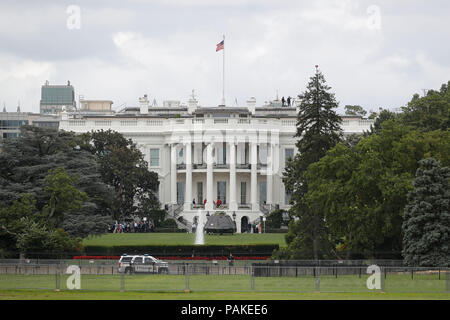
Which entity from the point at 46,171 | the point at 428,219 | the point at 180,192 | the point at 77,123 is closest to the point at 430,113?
the point at 428,219

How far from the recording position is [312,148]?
64.7m

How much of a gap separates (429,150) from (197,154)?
52.2 metres

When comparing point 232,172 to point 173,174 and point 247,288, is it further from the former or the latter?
point 247,288

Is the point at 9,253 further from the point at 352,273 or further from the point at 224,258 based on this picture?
the point at 352,273

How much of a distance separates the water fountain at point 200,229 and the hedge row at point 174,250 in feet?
31.4

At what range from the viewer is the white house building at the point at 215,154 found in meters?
107

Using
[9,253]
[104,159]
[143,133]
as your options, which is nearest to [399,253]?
[9,253]

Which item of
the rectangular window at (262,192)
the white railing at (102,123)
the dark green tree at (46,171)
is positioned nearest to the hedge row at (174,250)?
the dark green tree at (46,171)

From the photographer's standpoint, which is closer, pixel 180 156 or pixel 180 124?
pixel 180 124

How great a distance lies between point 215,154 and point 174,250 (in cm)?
4066

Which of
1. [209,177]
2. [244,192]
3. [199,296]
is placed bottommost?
[199,296]

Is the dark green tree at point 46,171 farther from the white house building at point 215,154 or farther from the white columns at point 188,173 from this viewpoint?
the white columns at point 188,173

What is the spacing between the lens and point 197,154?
111875mm
